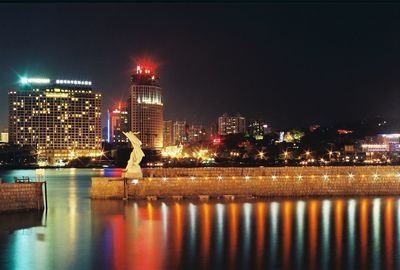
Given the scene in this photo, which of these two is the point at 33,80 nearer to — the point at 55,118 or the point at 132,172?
the point at 55,118

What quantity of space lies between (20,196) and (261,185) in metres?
17.5

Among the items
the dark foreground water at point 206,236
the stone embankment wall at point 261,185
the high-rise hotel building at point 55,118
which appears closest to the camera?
the dark foreground water at point 206,236

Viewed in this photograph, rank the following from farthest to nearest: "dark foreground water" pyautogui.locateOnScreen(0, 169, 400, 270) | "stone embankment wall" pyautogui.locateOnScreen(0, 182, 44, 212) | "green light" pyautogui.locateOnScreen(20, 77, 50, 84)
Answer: "green light" pyautogui.locateOnScreen(20, 77, 50, 84) < "stone embankment wall" pyautogui.locateOnScreen(0, 182, 44, 212) < "dark foreground water" pyautogui.locateOnScreen(0, 169, 400, 270)

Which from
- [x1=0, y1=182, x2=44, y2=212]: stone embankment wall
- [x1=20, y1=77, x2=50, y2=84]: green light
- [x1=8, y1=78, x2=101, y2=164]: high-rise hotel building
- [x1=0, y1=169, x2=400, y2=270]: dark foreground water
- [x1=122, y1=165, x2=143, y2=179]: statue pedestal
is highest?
[x1=20, y1=77, x2=50, y2=84]: green light

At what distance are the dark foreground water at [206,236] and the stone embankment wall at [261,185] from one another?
188 centimetres

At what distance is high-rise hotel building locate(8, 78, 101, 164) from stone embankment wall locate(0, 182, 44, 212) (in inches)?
5723

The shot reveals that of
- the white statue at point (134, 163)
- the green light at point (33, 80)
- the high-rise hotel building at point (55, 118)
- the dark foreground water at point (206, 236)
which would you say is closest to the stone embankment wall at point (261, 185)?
the white statue at point (134, 163)

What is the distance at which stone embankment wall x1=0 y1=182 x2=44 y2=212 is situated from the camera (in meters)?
33.7

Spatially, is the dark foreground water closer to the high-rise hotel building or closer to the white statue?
the white statue

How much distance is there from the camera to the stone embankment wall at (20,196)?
33.7 metres

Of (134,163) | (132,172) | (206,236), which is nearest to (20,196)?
(132,172)

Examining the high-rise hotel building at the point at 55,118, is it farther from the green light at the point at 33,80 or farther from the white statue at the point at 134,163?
the white statue at the point at 134,163

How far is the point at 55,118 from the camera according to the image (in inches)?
7254

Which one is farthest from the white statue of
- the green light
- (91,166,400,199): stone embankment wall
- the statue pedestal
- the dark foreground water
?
the green light
